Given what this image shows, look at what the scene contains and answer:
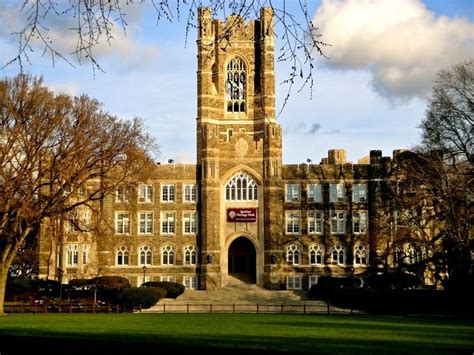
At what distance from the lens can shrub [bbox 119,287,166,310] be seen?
4772 centimetres

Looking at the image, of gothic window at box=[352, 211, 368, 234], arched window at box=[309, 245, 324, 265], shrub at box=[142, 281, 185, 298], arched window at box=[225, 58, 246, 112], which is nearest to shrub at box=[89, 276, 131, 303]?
shrub at box=[142, 281, 185, 298]

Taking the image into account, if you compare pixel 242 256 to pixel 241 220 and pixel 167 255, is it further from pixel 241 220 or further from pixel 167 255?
pixel 167 255

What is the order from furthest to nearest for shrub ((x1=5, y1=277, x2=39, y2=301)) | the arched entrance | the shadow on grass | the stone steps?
the arched entrance < shrub ((x1=5, y1=277, x2=39, y2=301)) < the stone steps < the shadow on grass

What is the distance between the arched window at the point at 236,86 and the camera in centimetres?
7156

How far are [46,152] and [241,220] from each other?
2823 cm

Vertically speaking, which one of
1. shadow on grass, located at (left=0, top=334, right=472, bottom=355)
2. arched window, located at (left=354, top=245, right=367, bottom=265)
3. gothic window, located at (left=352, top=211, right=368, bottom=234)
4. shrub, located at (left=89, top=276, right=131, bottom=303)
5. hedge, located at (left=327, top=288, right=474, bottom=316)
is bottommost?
Answer: shadow on grass, located at (left=0, top=334, right=472, bottom=355)

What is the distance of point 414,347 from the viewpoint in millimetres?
21547

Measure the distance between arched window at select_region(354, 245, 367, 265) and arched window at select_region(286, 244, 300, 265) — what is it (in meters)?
5.05

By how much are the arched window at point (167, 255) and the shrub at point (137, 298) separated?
691 inches

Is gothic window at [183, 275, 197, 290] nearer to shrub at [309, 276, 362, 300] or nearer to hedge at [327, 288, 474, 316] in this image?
shrub at [309, 276, 362, 300]


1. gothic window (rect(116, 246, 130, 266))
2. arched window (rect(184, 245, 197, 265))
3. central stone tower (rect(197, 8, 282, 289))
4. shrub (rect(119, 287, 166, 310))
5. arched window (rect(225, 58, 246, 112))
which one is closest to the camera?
shrub (rect(119, 287, 166, 310))

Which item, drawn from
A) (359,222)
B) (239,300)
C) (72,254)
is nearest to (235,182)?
(359,222)

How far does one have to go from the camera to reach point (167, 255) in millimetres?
67812

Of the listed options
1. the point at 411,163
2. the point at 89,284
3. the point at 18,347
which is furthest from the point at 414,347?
the point at 89,284
